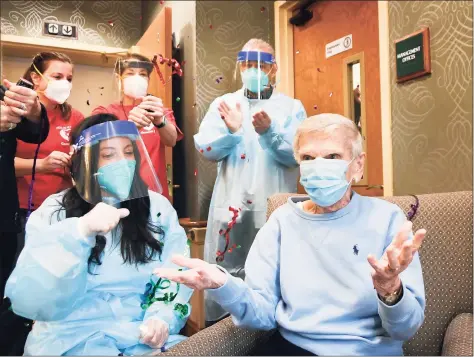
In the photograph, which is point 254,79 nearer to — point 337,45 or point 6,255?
point 337,45

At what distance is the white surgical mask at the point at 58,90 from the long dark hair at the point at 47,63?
0.05 ft

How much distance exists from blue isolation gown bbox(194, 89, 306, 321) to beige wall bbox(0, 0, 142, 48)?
11.1 inches

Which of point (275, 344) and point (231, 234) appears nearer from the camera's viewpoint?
point (275, 344)

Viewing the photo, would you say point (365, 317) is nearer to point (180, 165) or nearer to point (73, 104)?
point (180, 165)

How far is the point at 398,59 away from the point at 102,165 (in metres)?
1.15

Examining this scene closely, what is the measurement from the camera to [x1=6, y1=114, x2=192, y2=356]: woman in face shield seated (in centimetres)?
79

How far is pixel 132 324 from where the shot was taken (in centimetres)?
91

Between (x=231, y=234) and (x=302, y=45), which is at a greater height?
(x=302, y=45)

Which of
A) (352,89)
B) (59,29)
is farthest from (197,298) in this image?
(352,89)

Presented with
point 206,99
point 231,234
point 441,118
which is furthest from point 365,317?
point 441,118

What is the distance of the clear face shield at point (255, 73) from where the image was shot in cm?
115

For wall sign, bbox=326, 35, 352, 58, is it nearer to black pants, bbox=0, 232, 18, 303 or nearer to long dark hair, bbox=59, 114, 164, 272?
long dark hair, bbox=59, 114, 164, 272

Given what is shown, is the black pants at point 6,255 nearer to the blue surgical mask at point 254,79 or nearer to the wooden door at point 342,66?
the blue surgical mask at point 254,79

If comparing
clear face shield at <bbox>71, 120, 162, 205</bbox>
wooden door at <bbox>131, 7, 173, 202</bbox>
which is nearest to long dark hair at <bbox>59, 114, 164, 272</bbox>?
clear face shield at <bbox>71, 120, 162, 205</bbox>
